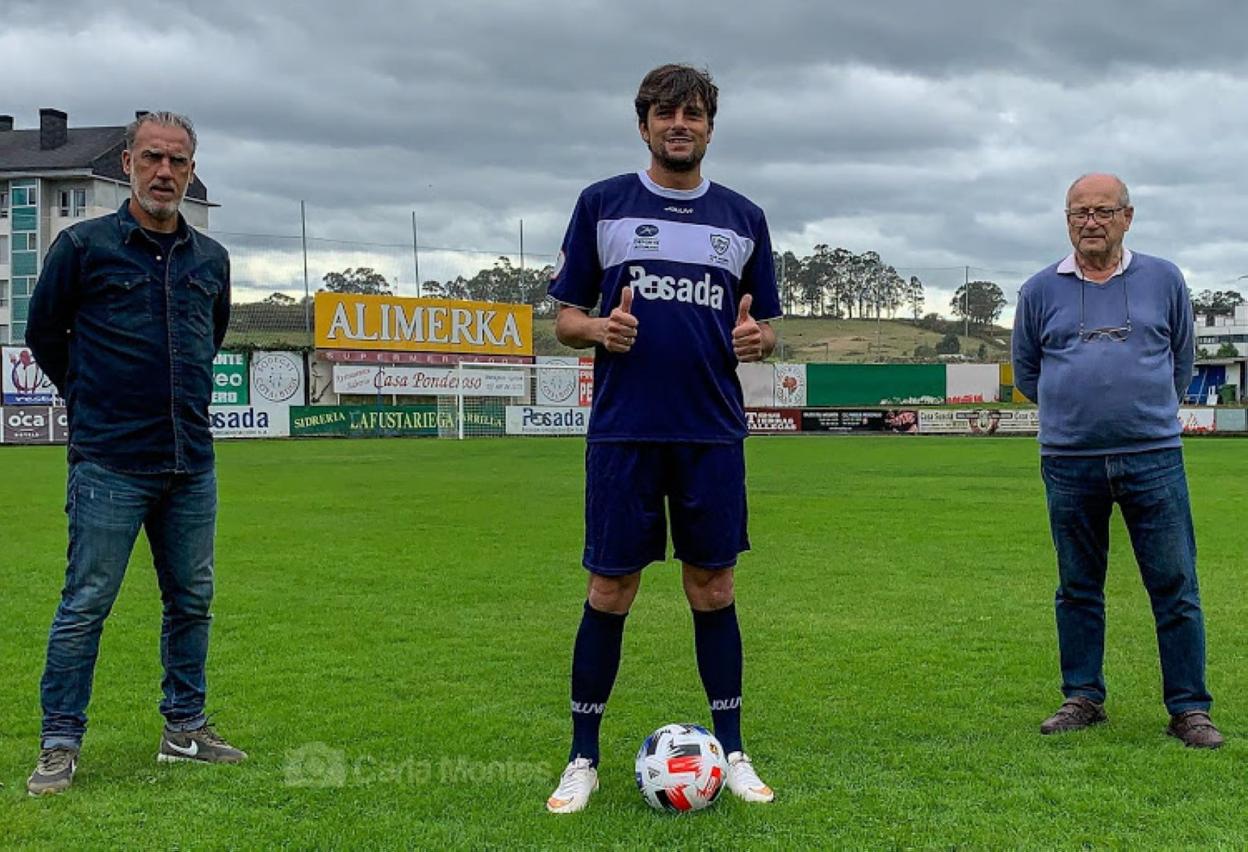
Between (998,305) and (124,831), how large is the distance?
5878 centimetres

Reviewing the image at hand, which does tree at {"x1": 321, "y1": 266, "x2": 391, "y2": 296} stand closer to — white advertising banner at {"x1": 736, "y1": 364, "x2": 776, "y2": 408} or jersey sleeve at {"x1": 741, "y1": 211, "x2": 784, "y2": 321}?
white advertising banner at {"x1": 736, "y1": 364, "x2": 776, "y2": 408}

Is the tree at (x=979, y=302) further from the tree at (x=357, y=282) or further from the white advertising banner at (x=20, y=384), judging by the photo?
the white advertising banner at (x=20, y=384)

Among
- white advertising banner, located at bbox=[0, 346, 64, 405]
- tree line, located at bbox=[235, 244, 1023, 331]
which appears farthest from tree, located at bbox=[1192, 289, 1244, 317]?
white advertising banner, located at bbox=[0, 346, 64, 405]

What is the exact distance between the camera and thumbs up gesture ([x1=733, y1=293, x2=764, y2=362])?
386cm

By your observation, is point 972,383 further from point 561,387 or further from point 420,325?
point 420,325

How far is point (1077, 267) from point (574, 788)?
Answer: 9.14 ft

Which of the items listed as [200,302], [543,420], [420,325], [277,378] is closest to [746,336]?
[200,302]

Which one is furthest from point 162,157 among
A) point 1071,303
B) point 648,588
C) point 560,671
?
point 648,588

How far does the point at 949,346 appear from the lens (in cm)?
6328

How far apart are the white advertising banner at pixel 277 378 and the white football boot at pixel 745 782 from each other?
40.6 meters

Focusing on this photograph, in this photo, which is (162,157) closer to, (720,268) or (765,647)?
(720,268)

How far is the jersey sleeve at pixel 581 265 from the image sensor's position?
392cm

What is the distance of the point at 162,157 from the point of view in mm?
4086

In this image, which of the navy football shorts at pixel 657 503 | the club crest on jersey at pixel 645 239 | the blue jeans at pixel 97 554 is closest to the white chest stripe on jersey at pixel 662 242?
the club crest on jersey at pixel 645 239
